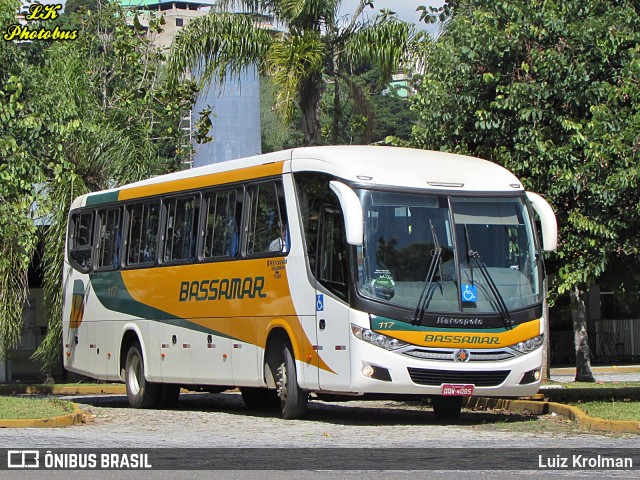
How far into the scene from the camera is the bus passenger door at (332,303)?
15.5 metres

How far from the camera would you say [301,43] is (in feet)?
83.3

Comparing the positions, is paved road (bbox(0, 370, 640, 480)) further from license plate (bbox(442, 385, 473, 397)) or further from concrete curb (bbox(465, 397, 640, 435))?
license plate (bbox(442, 385, 473, 397))

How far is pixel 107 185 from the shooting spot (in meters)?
28.0

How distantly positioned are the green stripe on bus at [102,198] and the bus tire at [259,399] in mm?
4308

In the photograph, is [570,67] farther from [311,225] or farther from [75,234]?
[75,234]

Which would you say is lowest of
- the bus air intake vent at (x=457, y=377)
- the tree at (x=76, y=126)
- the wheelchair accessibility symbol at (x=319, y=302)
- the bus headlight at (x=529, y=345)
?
the bus air intake vent at (x=457, y=377)

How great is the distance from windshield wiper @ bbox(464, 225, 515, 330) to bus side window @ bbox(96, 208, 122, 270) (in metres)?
7.99

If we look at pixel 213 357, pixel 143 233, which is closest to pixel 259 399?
pixel 213 357

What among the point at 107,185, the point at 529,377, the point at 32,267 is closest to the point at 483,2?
the point at 529,377

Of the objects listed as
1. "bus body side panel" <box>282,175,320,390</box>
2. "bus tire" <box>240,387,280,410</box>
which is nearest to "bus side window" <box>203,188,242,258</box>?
"bus body side panel" <box>282,175,320,390</box>

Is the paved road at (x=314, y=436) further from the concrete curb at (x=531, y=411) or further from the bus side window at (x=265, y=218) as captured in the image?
the bus side window at (x=265, y=218)

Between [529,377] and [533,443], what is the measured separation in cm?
278

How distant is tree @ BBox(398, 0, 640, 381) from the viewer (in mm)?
17156
